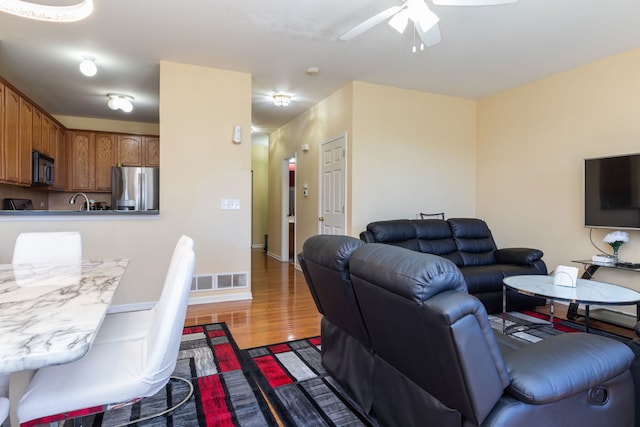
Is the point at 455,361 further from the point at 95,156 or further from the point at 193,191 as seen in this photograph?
the point at 95,156

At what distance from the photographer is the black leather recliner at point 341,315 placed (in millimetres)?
1738

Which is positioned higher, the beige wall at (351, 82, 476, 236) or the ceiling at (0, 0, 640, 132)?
the ceiling at (0, 0, 640, 132)

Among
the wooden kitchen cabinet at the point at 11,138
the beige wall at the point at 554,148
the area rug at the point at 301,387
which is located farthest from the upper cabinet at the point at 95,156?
the beige wall at the point at 554,148

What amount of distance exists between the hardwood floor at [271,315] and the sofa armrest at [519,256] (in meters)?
0.56

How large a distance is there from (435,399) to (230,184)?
330 cm

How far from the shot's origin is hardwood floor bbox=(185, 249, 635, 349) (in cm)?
298

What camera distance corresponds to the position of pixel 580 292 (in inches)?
101

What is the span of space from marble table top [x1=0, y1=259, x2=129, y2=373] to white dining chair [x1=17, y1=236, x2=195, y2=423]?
234mm

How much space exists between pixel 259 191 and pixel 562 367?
8.11 m

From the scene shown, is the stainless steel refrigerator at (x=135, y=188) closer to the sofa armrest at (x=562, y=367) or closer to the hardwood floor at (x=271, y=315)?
the hardwood floor at (x=271, y=315)

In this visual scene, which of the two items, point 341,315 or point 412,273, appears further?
point 341,315

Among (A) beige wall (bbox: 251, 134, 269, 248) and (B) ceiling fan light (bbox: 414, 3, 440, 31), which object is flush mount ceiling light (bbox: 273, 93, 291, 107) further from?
(A) beige wall (bbox: 251, 134, 269, 248)

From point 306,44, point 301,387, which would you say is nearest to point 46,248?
point 301,387

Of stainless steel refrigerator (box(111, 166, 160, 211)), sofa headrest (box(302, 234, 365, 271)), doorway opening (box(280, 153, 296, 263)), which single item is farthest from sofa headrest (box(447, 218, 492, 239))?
stainless steel refrigerator (box(111, 166, 160, 211))
